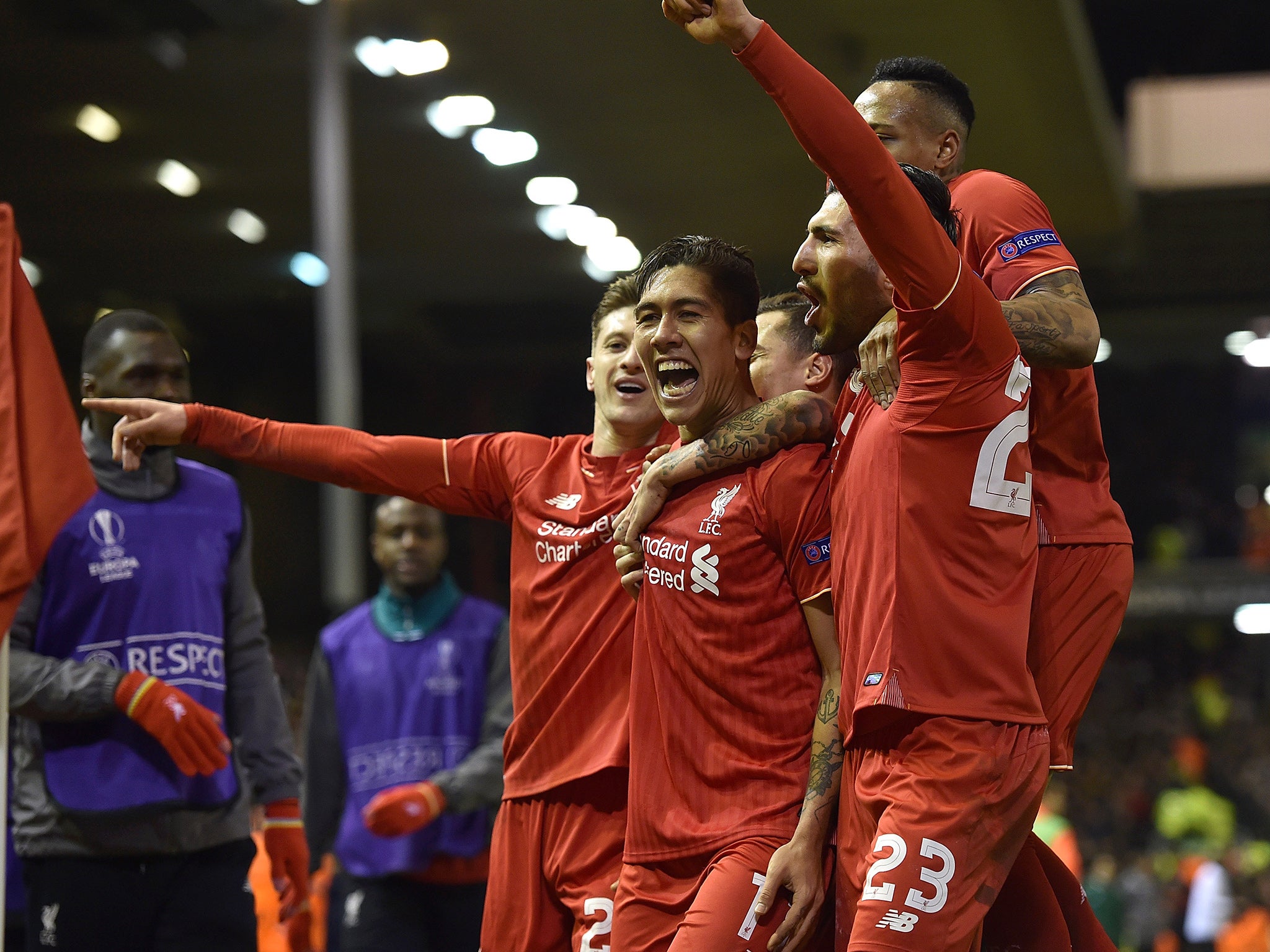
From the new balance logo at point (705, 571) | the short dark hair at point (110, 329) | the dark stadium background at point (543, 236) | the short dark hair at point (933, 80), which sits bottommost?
the new balance logo at point (705, 571)

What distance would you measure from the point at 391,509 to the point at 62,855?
2.28 m

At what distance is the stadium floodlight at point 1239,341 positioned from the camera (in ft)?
81.4

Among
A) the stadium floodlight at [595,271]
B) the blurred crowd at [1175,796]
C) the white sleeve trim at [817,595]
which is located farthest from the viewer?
the stadium floodlight at [595,271]

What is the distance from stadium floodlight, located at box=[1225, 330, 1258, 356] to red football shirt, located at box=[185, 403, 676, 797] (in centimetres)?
2337

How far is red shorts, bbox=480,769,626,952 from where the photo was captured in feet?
11.7

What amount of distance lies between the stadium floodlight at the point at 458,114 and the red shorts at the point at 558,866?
416 inches

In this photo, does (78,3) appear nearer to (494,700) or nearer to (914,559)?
(494,700)

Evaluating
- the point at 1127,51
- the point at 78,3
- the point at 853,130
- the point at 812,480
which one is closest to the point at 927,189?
the point at 853,130

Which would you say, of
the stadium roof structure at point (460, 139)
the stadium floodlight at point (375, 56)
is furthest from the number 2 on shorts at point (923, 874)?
the stadium floodlight at point (375, 56)

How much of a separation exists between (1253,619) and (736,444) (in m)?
22.8

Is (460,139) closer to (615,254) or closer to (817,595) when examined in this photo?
(615,254)

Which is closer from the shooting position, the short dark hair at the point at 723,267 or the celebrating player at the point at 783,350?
the short dark hair at the point at 723,267

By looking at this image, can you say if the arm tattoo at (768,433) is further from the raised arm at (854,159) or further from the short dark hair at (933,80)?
the short dark hair at (933,80)

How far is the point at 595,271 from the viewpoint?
19672 millimetres
